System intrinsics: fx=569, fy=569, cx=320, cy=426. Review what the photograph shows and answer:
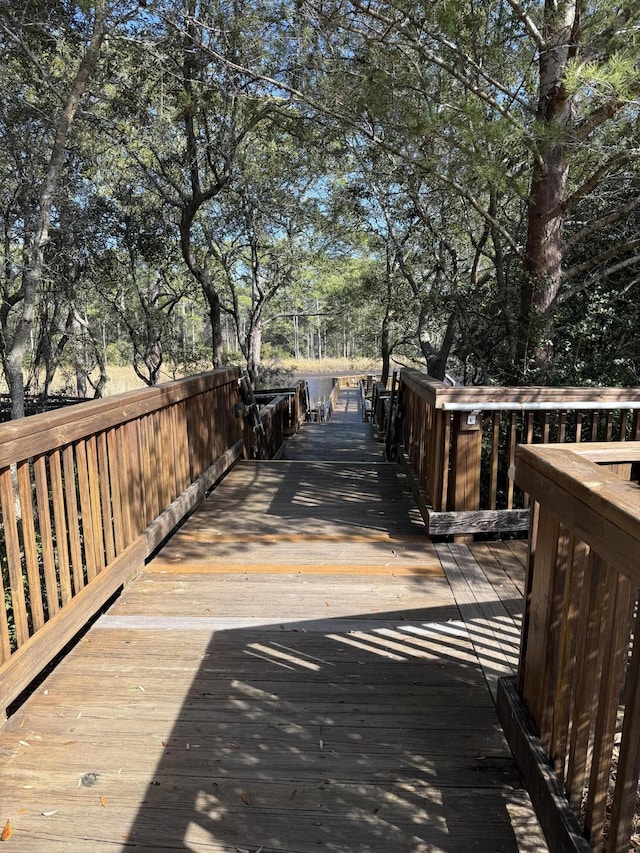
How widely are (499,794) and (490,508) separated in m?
2.17

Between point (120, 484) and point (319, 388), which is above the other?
point (120, 484)

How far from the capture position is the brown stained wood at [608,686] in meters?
1.24

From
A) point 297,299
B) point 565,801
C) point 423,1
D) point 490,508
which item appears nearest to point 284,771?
point 565,801

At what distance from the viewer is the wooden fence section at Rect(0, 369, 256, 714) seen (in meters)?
1.97

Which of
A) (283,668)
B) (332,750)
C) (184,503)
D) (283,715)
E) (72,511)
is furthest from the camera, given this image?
(184,503)

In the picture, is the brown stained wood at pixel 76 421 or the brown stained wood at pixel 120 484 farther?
the brown stained wood at pixel 120 484

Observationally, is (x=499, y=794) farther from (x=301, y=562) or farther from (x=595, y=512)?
(x=301, y=562)

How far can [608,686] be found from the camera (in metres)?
1.26

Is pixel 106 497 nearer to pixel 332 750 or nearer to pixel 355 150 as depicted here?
pixel 332 750

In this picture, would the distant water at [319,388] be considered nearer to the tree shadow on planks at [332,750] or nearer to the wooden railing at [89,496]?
the wooden railing at [89,496]

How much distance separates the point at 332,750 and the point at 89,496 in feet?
4.94

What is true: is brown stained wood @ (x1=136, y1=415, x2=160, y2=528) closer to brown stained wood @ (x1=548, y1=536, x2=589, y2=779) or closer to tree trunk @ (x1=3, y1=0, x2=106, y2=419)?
brown stained wood @ (x1=548, y1=536, x2=589, y2=779)

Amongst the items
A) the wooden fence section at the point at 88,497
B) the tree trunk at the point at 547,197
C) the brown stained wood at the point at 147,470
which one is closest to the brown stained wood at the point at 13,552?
the wooden fence section at the point at 88,497

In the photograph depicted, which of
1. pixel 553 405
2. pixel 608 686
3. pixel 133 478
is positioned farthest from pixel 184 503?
pixel 608 686
